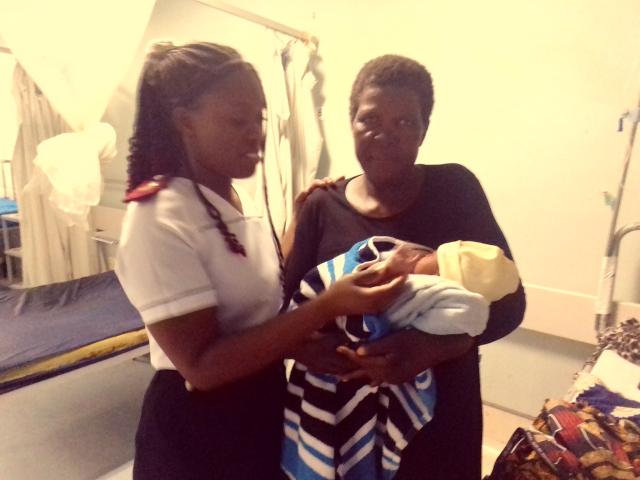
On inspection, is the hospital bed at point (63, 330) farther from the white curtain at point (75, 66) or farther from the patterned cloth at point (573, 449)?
the patterned cloth at point (573, 449)

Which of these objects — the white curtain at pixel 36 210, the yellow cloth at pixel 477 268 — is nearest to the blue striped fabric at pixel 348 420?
the yellow cloth at pixel 477 268

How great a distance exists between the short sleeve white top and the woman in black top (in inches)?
6.9

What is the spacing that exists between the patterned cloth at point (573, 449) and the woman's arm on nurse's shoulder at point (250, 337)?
82 centimetres

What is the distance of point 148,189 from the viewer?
2.00 ft

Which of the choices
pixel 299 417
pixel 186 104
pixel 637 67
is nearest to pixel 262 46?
pixel 637 67

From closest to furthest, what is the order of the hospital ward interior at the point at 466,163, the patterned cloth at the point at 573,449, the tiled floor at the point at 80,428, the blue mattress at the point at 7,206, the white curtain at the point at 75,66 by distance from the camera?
1. the patterned cloth at the point at 573,449
2. the hospital ward interior at the point at 466,163
3. the white curtain at the point at 75,66
4. the tiled floor at the point at 80,428
5. the blue mattress at the point at 7,206

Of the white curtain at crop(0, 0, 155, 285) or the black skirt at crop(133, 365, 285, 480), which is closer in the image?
the black skirt at crop(133, 365, 285, 480)

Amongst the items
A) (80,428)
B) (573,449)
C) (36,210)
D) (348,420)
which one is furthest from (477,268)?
(36,210)

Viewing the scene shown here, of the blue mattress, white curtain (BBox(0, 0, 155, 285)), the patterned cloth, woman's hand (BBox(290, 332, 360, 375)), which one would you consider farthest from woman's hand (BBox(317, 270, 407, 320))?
the blue mattress

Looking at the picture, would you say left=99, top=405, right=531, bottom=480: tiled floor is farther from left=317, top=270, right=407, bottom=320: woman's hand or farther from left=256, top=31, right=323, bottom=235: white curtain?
left=317, top=270, right=407, bottom=320: woman's hand

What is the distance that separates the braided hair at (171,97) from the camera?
2.02 feet

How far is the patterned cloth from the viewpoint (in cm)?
109

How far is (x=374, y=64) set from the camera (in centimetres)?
84

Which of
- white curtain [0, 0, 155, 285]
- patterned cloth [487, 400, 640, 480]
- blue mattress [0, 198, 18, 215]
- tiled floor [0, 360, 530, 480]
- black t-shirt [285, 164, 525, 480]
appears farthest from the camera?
blue mattress [0, 198, 18, 215]
